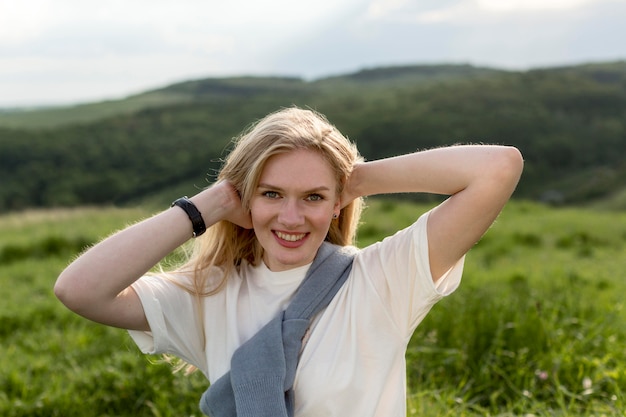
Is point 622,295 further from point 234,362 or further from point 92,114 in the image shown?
point 92,114

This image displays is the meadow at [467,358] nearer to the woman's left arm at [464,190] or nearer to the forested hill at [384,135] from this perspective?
the woman's left arm at [464,190]

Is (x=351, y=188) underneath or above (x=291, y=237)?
above

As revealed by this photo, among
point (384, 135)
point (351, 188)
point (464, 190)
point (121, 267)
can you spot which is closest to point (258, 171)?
point (351, 188)

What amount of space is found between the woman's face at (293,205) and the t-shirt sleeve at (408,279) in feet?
0.80

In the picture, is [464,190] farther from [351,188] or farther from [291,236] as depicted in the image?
[291,236]

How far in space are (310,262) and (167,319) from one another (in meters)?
0.55

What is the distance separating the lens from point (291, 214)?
2387 mm

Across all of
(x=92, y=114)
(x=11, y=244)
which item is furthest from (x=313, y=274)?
(x=92, y=114)

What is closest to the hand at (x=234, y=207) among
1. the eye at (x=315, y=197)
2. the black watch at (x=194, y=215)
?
the black watch at (x=194, y=215)

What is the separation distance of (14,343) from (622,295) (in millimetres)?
5430

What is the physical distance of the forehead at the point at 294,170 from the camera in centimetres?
240

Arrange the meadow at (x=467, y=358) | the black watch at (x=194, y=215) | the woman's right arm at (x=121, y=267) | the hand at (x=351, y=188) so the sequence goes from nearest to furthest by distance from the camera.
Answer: the woman's right arm at (x=121, y=267), the black watch at (x=194, y=215), the hand at (x=351, y=188), the meadow at (x=467, y=358)

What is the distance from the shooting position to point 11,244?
1062cm

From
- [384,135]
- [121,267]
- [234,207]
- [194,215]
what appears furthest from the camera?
[384,135]
